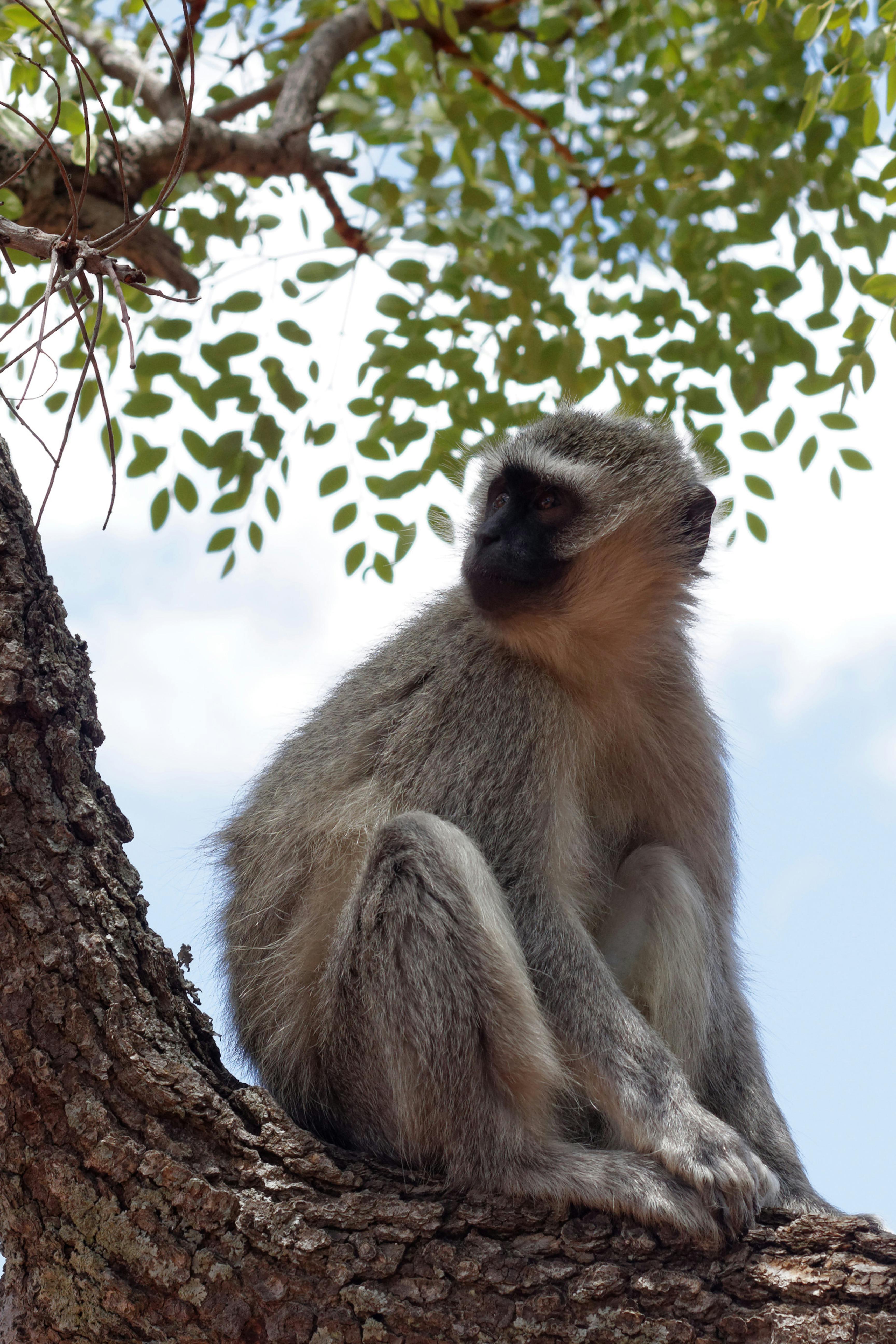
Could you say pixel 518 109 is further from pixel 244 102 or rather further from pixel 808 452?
pixel 808 452

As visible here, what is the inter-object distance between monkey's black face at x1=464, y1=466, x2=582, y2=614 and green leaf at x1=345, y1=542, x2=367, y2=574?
225 cm

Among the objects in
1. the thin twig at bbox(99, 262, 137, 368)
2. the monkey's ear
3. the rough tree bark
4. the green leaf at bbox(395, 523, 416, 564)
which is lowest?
the rough tree bark

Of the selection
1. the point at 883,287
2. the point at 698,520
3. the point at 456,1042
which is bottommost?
the point at 456,1042

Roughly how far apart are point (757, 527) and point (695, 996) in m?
3.54

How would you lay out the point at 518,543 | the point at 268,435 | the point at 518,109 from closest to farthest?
the point at 518,543 → the point at 268,435 → the point at 518,109

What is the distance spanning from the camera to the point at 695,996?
367cm

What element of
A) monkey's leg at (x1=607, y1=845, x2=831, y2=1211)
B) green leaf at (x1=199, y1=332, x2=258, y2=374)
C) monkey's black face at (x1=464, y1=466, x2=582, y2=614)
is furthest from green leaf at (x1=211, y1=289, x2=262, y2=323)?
monkey's leg at (x1=607, y1=845, x2=831, y2=1211)

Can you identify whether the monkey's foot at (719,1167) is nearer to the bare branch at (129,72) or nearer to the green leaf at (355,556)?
the green leaf at (355,556)

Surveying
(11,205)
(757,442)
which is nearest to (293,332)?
(11,205)

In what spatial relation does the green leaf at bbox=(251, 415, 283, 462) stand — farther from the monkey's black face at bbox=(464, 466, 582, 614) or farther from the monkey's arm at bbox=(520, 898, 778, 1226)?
the monkey's arm at bbox=(520, 898, 778, 1226)

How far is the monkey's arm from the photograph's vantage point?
3078 mm

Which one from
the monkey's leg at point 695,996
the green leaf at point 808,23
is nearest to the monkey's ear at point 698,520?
the monkey's leg at point 695,996

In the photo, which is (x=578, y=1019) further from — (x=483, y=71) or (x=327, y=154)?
(x=483, y=71)

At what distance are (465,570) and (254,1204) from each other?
2.14 meters
